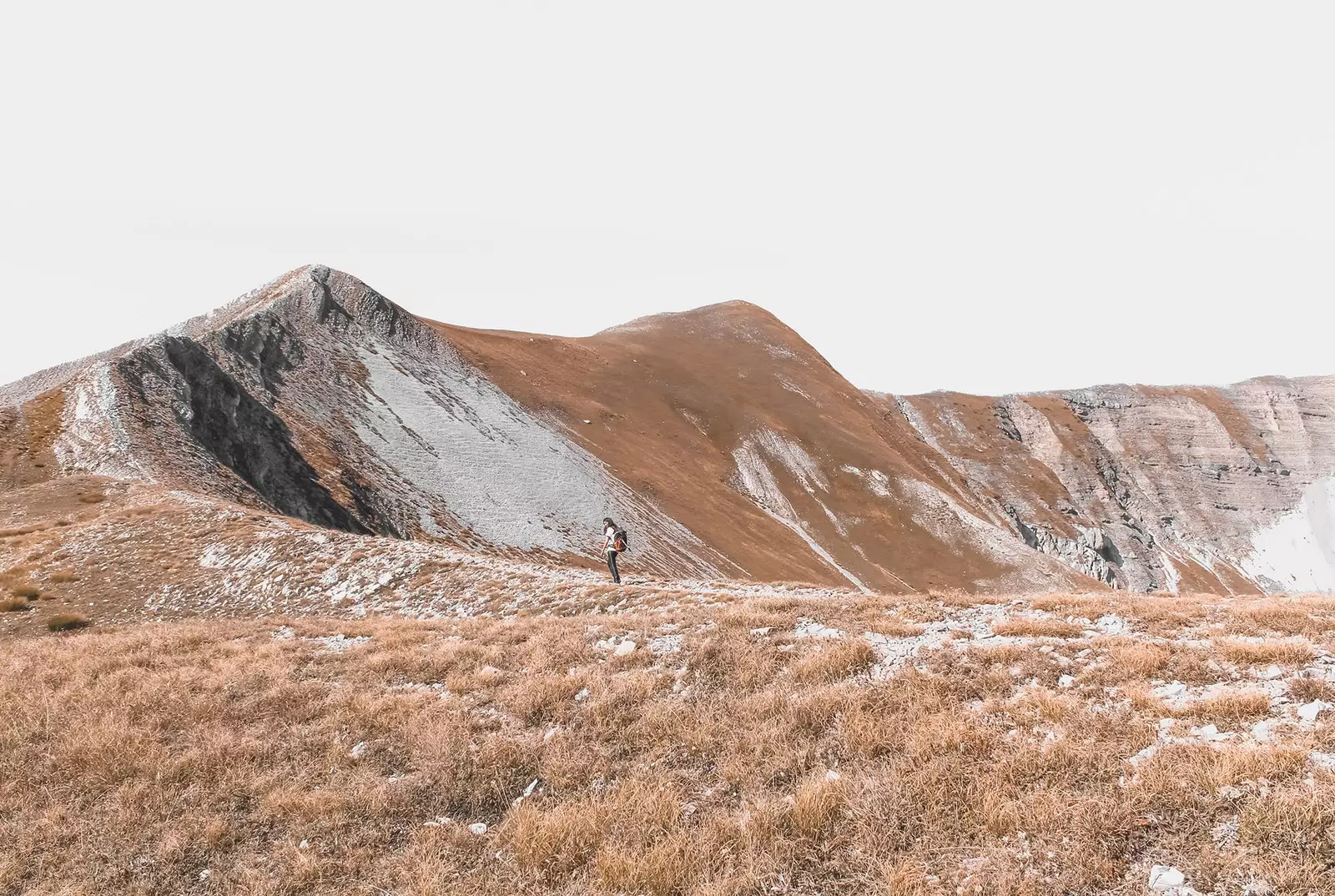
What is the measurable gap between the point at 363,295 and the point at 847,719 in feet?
276

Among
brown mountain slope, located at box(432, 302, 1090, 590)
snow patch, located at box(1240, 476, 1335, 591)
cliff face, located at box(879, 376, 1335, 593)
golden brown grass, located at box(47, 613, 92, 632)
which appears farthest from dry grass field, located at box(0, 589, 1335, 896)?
snow patch, located at box(1240, 476, 1335, 591)

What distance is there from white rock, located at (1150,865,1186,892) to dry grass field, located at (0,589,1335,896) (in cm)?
14

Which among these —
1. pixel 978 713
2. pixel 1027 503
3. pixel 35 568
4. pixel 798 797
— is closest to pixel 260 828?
pixel 798 797

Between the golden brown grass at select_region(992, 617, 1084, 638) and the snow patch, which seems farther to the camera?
the snow patch

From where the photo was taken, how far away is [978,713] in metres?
8.48

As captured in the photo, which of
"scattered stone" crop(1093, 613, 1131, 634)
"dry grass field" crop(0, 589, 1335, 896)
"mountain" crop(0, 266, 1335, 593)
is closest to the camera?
"dry grass field" crop(0, 589, 1335, 896)

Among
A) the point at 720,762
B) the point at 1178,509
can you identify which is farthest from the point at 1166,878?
the point at 1178,509

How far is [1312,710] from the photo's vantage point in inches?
297

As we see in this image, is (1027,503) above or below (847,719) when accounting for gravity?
below

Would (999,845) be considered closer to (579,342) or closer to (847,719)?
(847,719)

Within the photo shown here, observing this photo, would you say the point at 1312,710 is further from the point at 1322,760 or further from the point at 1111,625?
the point at 1111,625

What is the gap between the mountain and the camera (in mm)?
38812

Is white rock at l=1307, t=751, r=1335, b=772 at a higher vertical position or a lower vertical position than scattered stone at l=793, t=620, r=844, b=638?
higher

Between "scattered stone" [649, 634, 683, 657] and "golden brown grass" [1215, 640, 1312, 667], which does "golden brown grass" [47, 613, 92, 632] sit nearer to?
"scattered stone" [649, 634, 683, 657]
